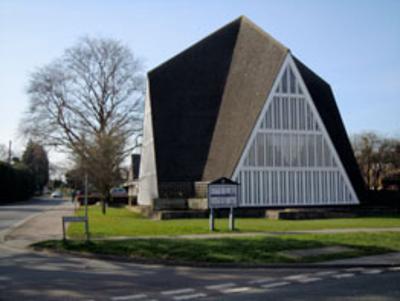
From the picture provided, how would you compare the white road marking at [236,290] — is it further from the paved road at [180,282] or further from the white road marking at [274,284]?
the white road marking at [274,284]

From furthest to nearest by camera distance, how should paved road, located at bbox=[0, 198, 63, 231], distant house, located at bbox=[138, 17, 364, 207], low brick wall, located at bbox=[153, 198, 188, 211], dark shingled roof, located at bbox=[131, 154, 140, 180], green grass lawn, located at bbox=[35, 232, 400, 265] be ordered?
dark shingled roof, located at bbox=[131, 154, 140, 180], distant house, located at bbox=[138, 17, 364, 207], low brick wall, located at bbox=[153, 198, 188, 211], paved road, located at bbox=[0, 198, 63, 231], green grass lawn, located at bbox=[35, 232, 400, 265]

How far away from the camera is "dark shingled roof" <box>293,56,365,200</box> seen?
3759 cm

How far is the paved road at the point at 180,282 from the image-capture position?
9000 millimetres

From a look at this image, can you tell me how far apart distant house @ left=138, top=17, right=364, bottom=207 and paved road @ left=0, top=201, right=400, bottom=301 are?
836 inches

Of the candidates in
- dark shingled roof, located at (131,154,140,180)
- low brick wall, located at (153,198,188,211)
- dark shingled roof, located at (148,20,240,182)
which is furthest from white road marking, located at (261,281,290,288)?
dark shingled roof, located at (131,154,140,180)

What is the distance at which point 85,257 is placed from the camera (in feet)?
46.7

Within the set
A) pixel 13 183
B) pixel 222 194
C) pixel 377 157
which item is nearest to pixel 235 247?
pixel 222 194

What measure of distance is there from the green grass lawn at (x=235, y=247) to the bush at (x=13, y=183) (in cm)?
4841

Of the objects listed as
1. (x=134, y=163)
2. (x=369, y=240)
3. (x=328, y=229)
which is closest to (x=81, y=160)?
(x=328, y=229)

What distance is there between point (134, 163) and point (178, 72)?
103ft

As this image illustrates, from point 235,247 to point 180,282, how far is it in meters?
4.47

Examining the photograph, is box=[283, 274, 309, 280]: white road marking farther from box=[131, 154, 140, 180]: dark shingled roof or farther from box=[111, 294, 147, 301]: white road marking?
box=[131, 154, 140, 180]: dark shingled roof

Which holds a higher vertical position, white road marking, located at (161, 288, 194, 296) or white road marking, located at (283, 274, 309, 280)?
white road marking, located at (161, 288, 194, 296)

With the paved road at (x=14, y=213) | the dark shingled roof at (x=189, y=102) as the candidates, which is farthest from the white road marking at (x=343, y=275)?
the dark shingled roof at (x=189, y=102)
